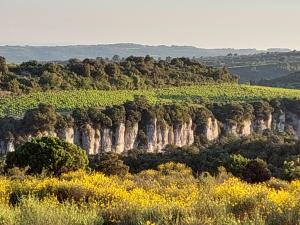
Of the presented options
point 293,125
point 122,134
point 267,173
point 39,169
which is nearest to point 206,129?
point 122,134

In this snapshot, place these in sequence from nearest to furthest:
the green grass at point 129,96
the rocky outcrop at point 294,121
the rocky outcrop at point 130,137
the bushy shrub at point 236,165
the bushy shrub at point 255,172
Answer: the bushy shrub at point 255,172 → the bushy shrub at point 236,165 → the green grass at point 129,96 → the rocky outcrop at point 130,137 → the rocky outcrop at point 294,121

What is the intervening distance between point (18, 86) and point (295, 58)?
431ft

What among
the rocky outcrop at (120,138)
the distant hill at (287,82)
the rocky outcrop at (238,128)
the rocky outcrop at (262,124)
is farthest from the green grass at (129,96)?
the distant hill at (287,82)

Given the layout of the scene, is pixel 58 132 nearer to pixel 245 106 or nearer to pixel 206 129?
pixel 206 129

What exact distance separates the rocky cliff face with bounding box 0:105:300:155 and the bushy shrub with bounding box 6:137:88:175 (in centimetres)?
1787

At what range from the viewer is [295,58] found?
568 feet

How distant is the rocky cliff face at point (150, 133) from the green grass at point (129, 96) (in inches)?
137

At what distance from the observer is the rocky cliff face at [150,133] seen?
5005 centimetres

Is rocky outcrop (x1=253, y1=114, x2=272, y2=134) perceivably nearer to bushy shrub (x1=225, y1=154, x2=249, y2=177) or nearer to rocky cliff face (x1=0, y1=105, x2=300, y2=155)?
rocky cliff face (x1=0, y1=105, x2=300, y2=155)

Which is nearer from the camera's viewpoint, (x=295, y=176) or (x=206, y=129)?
(x=295, y=176)

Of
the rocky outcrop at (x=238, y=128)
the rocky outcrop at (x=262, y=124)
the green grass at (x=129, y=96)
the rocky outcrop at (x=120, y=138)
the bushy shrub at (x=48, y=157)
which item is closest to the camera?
the bushy shrub at (x=48, y=157)

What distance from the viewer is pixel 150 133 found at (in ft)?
185

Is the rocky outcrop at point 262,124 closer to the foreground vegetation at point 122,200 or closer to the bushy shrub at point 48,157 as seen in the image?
the foreground vegetation at point 122,200

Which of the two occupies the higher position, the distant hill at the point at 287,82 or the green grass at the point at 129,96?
the green grass at the point at 129,96
